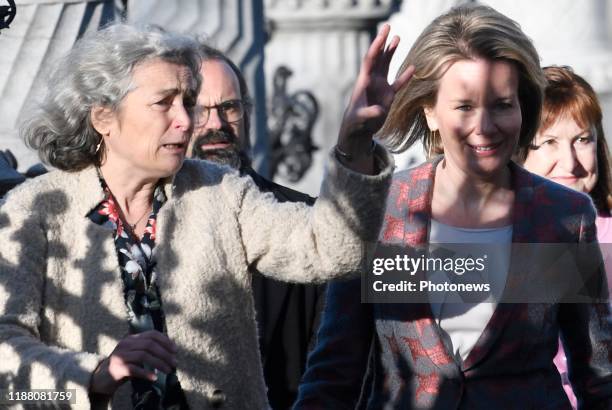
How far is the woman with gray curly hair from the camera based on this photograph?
398 centimetres

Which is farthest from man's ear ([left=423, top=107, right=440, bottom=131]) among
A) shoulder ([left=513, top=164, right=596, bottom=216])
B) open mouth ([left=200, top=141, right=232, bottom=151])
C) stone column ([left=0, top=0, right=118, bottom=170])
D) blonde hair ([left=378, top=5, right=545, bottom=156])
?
stone column ([left=0, top=0, right=118, bottom=170])

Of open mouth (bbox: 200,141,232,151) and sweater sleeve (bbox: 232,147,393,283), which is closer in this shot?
sweater sleeve (bbox: 232,147,393,283)

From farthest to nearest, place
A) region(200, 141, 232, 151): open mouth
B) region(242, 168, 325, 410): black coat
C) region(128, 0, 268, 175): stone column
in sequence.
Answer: region(128, 0, 268, 175): stone column
region(200, 141, 232, 151): open mouth
region(242, 168, 325, 410): black coat

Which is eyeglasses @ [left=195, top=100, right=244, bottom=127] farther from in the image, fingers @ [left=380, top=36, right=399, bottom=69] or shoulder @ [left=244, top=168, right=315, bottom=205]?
fingers @ [left=380, top=36, right=399, bottom=69]

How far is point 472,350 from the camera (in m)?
4.19

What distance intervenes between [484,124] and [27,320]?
1.16 m

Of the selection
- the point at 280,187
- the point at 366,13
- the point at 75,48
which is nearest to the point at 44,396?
the point at 75,48

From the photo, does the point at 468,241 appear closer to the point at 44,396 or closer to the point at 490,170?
the point at 490,170

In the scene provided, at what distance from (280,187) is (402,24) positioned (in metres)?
11.9

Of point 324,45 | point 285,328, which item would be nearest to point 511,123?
point 285,328

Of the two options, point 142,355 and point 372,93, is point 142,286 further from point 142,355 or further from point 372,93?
point 372,93

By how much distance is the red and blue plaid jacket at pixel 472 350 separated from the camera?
417 cm

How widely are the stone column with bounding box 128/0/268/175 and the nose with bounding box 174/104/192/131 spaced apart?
4.65 m

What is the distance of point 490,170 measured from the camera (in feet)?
14.3
